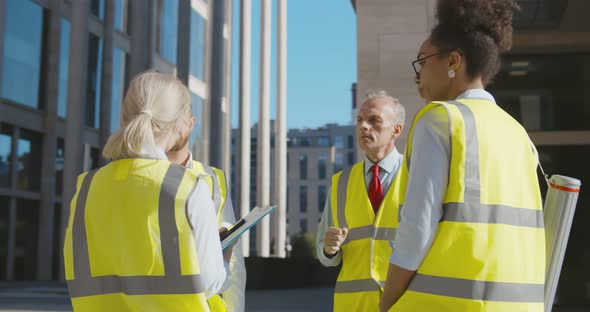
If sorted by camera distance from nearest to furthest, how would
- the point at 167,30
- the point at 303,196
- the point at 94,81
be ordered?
the point at 94,81 → the point at 167,30 → the point at 303,196

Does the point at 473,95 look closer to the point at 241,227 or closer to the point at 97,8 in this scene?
the point at 241,227

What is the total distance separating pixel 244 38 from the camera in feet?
109

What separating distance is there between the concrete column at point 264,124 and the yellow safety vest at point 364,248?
30.7 metres

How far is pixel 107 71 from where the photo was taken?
29875mm

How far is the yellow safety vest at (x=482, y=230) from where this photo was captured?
7.02 feet

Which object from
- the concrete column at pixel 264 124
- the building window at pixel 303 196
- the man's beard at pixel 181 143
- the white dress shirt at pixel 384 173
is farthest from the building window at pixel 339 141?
the man's beard at pixel 181 143

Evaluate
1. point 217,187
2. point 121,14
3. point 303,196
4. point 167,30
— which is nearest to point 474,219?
point 217,187

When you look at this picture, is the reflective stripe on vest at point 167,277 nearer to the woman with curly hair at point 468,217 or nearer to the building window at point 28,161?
the woman with curly hair at point 468,217

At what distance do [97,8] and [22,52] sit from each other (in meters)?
4.58

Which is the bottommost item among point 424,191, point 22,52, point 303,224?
point 303,224

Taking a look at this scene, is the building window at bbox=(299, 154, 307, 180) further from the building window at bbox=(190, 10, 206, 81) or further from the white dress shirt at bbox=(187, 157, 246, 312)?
the white dress shirt at bbox=(187, 157, 246, 312)

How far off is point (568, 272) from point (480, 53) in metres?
8.31

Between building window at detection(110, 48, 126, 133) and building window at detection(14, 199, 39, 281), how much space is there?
15.9 ft

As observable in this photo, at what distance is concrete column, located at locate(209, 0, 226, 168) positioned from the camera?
26.4 metres
